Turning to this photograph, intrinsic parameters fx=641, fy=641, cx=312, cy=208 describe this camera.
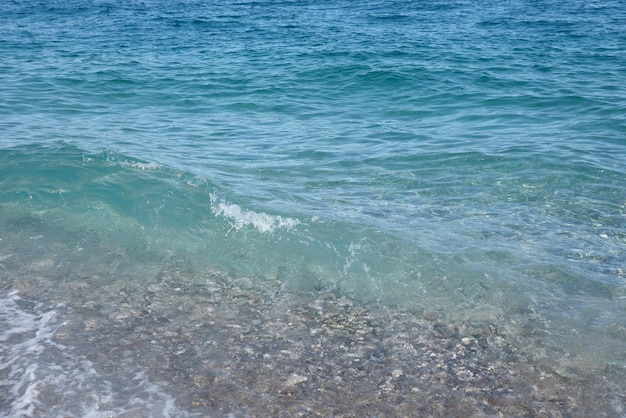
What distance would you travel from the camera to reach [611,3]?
85.3 ft

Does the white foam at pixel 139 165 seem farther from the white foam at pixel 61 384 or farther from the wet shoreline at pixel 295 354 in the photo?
the white foam at pixel 61 384

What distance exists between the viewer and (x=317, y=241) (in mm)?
8211

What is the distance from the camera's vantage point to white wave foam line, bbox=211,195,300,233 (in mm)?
8585

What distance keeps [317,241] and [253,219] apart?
1.06m

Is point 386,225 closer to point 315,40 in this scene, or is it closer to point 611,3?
point 315,40

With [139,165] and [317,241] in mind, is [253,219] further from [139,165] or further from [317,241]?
[139,165]

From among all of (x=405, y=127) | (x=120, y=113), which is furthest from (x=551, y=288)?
(x=120, y=113)

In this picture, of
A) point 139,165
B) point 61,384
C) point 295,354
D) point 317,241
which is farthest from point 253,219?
point 61,384

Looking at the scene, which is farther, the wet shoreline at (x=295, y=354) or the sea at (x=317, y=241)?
the sea at (x=317, y=241)

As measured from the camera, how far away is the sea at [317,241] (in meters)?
5.45

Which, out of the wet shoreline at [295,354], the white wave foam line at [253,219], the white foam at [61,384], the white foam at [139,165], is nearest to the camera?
the white foam at [61,384]

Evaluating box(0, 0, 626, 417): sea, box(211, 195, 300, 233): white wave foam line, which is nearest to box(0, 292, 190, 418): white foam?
box(0, 0, 626, 417): sea

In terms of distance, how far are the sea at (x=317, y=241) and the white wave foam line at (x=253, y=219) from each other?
3cm

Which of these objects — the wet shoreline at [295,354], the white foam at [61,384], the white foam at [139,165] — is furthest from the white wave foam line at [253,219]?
the white foam at [61,384]
